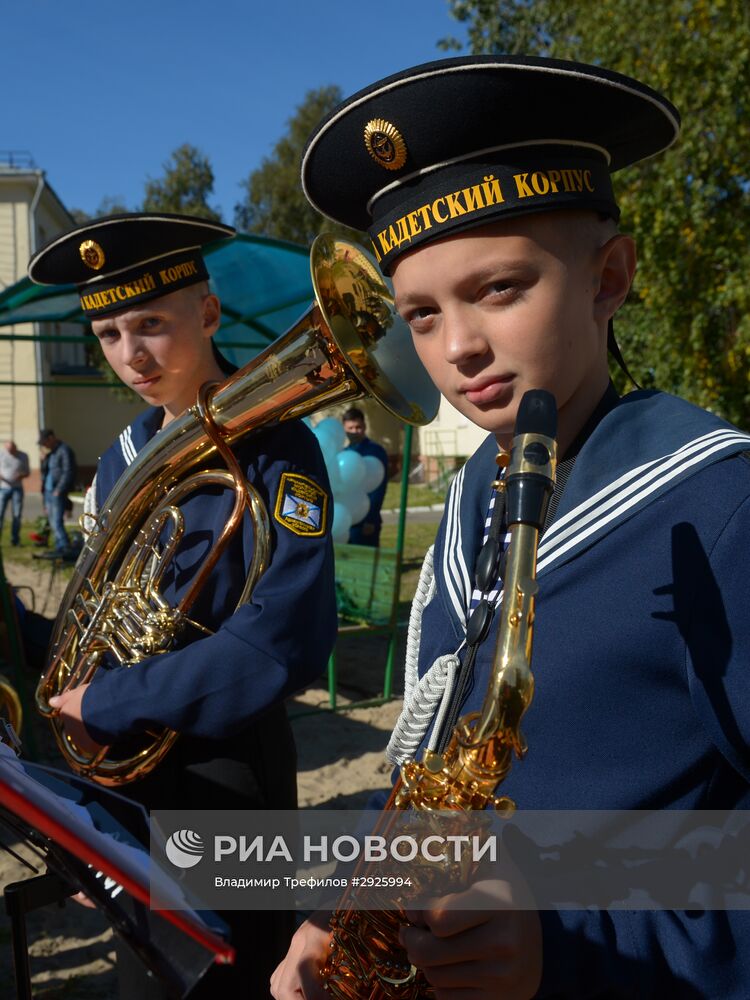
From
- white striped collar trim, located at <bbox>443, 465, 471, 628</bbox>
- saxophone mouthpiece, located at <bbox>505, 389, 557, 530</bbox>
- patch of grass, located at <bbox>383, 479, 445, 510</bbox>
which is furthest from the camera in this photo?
patch of grass, located at <bbox>383, 479, 445, 510</bbox>

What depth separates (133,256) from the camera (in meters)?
2.40

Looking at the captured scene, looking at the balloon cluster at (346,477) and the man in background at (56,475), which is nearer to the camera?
the balloon cluster at (346,477)

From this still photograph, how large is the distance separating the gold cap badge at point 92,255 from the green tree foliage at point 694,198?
7.37 m

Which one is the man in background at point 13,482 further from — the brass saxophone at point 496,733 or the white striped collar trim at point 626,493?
the white striped collar trim at point 626,493

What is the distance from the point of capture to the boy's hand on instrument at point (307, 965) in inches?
53.5

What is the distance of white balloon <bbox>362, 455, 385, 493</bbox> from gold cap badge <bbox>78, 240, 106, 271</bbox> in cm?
553

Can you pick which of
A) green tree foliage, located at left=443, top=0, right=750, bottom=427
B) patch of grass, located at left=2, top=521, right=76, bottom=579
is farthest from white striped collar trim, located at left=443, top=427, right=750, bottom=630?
patch of grass, located at left=2, top=521, right=76, bottom=579

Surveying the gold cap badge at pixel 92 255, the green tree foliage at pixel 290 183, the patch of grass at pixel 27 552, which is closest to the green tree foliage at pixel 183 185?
the green tree foliage at pixel 290 183

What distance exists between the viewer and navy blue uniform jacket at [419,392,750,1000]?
105cm

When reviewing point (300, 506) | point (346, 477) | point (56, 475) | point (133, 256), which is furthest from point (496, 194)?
point (56, 475)

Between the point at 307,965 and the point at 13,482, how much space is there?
14389mm

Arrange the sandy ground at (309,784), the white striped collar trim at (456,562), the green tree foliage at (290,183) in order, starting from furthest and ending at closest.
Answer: the green tree foliage at (290,183) → the sandy ground at (309,784) → the white striped collar trim at (456,562)

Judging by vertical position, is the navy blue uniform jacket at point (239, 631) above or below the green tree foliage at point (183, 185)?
below

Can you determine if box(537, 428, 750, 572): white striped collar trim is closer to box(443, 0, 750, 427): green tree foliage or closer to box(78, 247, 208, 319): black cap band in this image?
box(78, 247, 208, 319): black cap band
